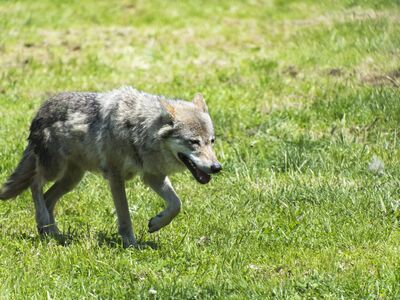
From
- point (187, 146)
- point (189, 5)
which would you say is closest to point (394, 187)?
point (187, 146)

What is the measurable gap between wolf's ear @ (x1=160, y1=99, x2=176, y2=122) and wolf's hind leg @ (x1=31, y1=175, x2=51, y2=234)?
4.43 feet

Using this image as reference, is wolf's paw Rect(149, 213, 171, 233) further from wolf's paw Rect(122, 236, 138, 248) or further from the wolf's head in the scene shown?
the wolf's head

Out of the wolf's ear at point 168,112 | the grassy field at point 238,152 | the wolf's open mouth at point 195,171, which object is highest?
the wolf's ear at point 168,112

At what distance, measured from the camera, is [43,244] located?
6.36m

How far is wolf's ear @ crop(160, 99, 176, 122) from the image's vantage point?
6.55 metres

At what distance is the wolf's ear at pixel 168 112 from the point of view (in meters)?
6.55

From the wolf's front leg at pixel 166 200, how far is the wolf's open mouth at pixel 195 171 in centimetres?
25

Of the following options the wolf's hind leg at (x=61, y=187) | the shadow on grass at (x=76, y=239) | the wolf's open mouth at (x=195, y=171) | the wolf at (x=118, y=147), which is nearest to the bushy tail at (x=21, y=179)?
the wolf at (x=118, y=147)

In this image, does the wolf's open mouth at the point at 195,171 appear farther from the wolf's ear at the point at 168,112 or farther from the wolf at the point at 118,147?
the wolf's ear at the point at 168,112

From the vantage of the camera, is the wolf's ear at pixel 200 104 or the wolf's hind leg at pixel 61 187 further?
the wolf's hind leg at pixel 61 187

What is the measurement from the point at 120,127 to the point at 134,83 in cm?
517

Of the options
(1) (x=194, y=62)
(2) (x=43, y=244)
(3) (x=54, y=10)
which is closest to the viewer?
(2) (x=43, y=244)

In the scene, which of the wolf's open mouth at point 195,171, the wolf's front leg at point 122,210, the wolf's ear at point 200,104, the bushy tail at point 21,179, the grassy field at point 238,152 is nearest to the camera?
the grassy field at point 238,152

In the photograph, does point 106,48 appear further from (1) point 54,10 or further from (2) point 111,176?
(2) point 111,176
